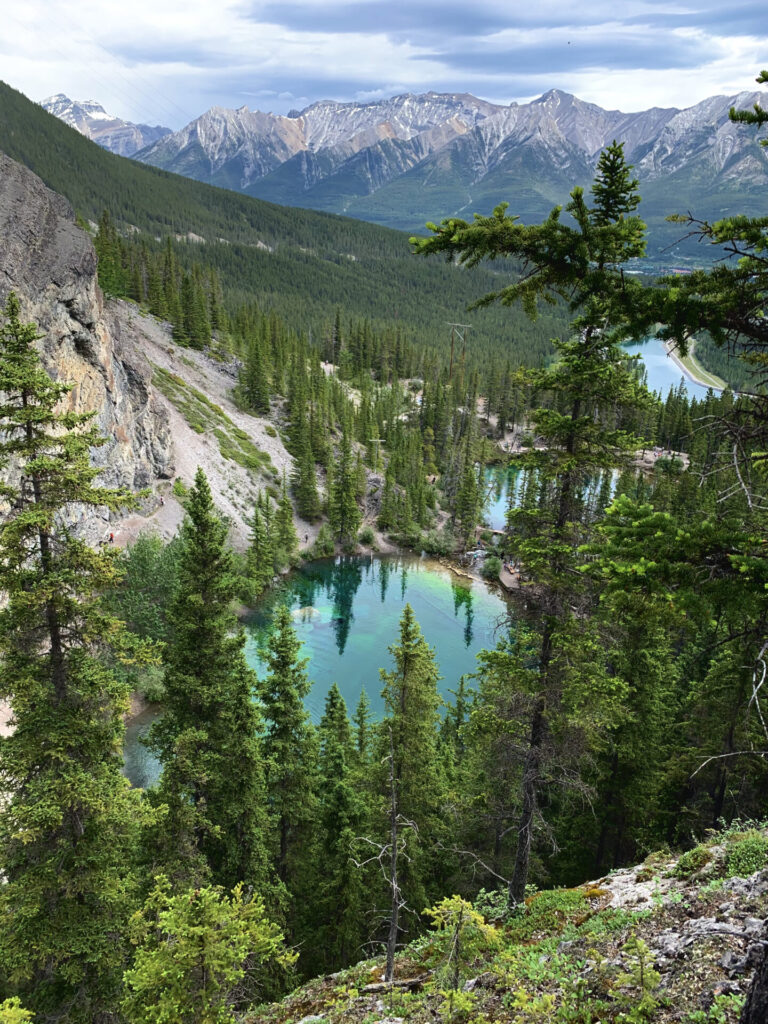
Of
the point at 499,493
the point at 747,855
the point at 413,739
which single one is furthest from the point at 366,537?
the point at 747,855

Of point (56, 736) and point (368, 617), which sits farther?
point (368, 617)

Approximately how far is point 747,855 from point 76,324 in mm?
55087

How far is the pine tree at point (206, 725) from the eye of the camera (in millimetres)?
14328

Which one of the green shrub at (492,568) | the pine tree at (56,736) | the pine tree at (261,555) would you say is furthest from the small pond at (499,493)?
the pine tree at (56,736)

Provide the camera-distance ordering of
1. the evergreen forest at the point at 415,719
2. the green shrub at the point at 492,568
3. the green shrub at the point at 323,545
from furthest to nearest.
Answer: the green shrub at the point at 323,545, the green shrub at the point at 492,568, the evergreen forest at the point at 415,719

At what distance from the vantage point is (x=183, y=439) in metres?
69.2

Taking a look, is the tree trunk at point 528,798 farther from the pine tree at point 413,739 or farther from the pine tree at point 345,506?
the pine tree at point 345,506

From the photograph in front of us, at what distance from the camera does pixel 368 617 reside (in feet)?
189

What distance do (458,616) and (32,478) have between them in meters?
51.1

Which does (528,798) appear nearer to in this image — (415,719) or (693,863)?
(693,863)

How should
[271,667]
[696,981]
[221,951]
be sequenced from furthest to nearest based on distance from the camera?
1. [271,667]
2. [221,951]
3. [696,981]

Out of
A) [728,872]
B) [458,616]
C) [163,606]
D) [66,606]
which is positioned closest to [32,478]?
[66,606]

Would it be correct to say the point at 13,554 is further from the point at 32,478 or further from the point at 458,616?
the point at 458,616

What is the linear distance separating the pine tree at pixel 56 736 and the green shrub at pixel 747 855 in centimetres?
1073
